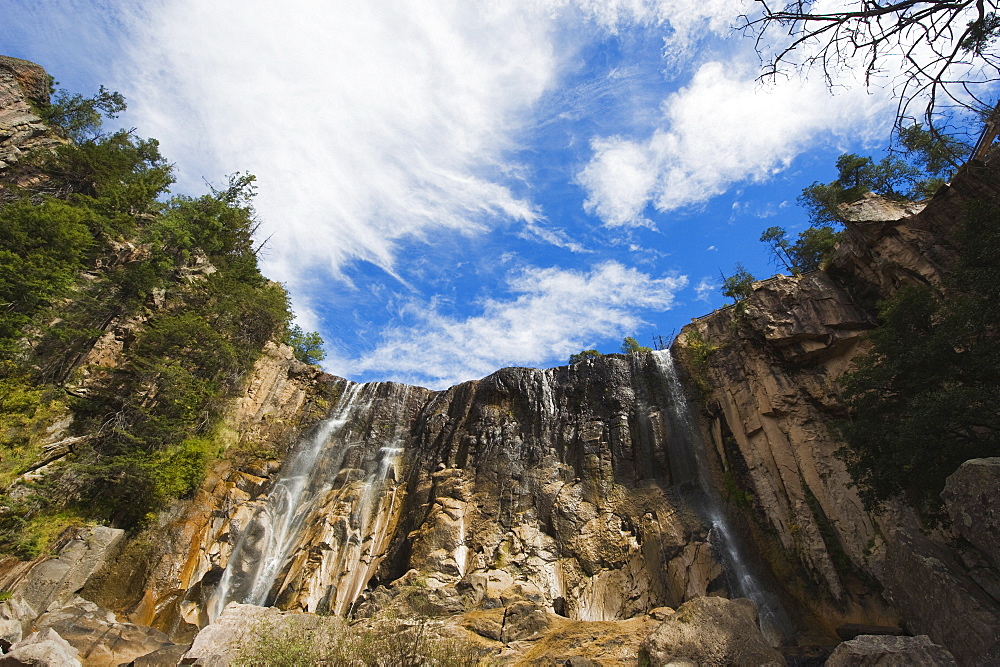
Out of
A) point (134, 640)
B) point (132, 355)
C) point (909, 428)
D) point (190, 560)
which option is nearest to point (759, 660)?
point (909, 428)

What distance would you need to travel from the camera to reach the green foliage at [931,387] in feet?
35.5

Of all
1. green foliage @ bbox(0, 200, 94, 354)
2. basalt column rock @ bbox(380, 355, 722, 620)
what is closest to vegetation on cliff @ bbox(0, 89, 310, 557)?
green foliage @ bbox(0, 200, 94, 354)

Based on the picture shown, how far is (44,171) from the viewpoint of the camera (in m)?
23.9

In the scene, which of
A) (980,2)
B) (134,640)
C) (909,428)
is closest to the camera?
(980,2)

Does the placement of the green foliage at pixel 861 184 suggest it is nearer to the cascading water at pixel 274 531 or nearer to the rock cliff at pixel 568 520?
the rock cliff at pixel 568 520

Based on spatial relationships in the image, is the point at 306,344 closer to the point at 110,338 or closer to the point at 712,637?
the point at 110,338

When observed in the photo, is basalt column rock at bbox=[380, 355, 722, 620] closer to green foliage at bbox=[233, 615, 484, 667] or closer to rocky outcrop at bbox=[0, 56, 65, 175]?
green foliage at bbox=[233, 615, 484, 667]

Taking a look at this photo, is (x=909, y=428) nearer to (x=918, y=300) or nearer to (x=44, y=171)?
(x=918, y=300)

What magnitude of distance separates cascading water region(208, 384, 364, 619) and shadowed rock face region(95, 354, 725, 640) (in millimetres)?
73

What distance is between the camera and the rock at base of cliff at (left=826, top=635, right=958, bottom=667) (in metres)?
5.86

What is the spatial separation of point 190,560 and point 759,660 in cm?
1865

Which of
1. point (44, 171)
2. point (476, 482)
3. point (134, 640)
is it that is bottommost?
point (134, 640)

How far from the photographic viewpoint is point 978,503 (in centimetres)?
754

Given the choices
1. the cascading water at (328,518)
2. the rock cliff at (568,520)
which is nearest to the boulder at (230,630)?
the rock cliff at (568,520)
